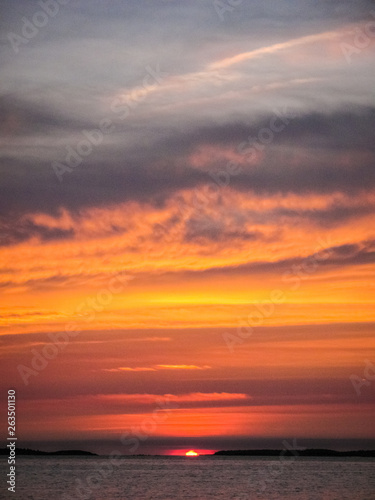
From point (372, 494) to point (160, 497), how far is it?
75.6 ft

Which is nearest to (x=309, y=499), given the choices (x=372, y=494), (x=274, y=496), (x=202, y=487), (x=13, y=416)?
(x=274, y=496)

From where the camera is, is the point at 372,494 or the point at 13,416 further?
the point at 372,494

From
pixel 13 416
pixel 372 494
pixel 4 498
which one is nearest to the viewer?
pixel 13 416

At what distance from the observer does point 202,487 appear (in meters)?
86.2

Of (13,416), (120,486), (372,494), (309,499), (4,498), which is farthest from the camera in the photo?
(120,486)

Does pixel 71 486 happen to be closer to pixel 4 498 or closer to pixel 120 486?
pixel 120 486

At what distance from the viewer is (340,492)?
7838cm

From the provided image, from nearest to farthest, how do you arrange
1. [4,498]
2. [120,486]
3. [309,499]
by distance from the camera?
[4,498]
[309,499]
[120,486]

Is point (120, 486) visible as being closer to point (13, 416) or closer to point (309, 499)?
point (309, 499)

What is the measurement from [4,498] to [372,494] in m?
38.3

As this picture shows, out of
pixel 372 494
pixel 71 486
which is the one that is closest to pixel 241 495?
pixel 372 494

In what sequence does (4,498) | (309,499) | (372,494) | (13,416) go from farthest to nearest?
(372,494) → (309,499) → (4,498) → (13,416)

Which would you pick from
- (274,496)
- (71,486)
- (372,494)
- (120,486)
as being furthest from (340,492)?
(71,486)

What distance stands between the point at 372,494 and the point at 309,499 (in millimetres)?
9811
